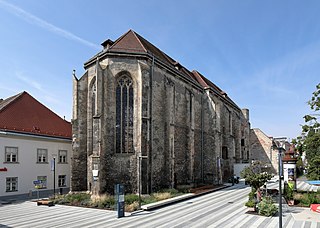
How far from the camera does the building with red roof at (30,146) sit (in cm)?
2283

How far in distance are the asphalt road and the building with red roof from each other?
4.69 metres

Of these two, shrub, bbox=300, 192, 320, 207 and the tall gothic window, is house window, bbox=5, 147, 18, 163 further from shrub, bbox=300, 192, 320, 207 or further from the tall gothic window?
shrub, bbox=300, 192, 320, 207

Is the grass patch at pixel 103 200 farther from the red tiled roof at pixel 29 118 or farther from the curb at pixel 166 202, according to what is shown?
the red tiled roof at pixel 29 118

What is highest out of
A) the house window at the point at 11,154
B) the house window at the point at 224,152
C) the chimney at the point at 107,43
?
the chimney at the point at 107,43

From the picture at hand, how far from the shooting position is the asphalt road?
1299cm

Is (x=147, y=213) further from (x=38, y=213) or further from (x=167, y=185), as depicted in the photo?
(x=167, y=185)

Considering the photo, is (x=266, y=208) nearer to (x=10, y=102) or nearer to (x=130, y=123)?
(x=130, y=123)

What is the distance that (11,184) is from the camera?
23.0 metres

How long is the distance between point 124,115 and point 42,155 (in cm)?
1017

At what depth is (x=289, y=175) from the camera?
20375mm

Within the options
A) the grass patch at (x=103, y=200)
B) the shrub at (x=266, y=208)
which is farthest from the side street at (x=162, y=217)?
the grass patch at (x=103, y=200)

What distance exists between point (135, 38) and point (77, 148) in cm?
1204

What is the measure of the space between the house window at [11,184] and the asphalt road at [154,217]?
5.06 m

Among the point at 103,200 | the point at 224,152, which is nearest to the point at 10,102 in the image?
the point at 103,200
